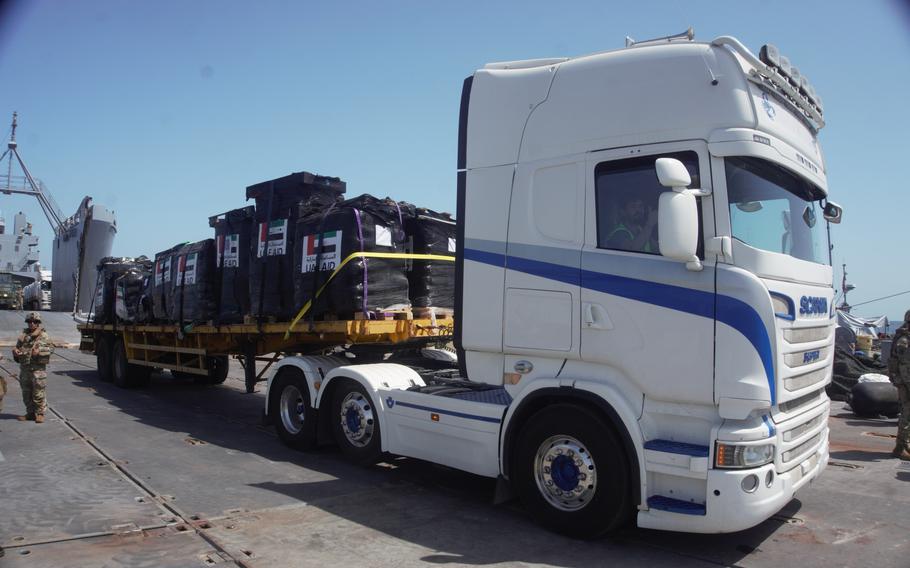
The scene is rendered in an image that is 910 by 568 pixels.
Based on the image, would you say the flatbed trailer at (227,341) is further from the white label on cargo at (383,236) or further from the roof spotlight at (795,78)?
the roof spotlight at (795,78)

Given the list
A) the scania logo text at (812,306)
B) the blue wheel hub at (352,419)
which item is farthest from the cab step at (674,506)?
the blue wheel hub at (352,419)

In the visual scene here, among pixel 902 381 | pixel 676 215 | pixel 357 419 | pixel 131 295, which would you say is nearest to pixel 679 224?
pixel 676 215

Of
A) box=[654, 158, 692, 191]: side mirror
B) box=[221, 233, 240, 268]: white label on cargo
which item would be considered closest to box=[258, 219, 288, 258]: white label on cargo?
box=[221, 233, 240, 268]: white label on cargo

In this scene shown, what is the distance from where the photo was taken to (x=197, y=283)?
10.5 meters

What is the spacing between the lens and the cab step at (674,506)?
432 cm

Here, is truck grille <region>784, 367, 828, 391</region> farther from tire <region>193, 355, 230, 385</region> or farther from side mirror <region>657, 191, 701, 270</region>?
tire <region>193, 355, 230, 385</region>

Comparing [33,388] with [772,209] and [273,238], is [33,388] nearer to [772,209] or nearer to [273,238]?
[273,238]

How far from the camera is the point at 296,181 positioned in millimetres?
8703

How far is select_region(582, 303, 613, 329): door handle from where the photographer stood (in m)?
4.83

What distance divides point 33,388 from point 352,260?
18.5 ft

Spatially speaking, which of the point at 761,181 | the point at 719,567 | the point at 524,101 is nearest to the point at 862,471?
the point at 719,567

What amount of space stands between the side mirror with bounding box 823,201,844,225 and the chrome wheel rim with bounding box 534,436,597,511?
3.08m

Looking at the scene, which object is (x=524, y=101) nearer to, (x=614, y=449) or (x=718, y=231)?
(x=718, y=231)

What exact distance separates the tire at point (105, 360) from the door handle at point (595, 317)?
13.3 meters
